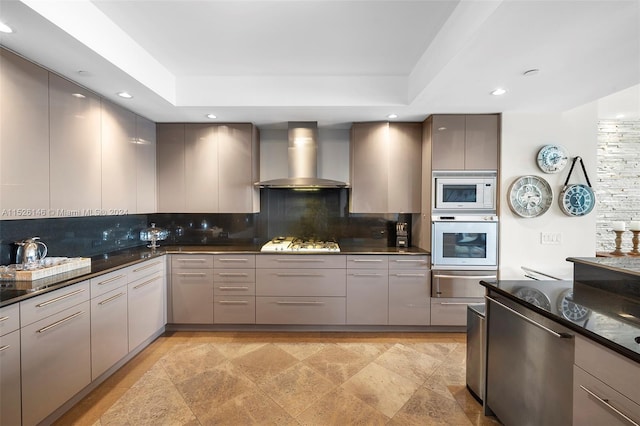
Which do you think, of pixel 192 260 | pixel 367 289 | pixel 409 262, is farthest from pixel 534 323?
pixel 192 260

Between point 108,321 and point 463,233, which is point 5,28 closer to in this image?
point 108,321

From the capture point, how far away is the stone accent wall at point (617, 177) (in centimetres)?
363

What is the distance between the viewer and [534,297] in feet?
4.74

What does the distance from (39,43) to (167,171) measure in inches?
65.0

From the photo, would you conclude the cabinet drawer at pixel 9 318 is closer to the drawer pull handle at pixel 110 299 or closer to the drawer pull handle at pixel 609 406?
the drawer pull handle at pixel 110 299

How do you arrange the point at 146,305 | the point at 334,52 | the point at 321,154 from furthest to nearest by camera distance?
the point at 321,154, the point at 146,305, the point at 334,52

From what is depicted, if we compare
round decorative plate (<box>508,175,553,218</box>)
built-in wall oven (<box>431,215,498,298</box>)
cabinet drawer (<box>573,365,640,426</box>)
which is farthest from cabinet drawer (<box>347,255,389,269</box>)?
cabinet drawer (<box>573,365,640,426</box>)

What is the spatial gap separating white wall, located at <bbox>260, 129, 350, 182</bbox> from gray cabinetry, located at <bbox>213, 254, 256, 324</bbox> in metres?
1.17

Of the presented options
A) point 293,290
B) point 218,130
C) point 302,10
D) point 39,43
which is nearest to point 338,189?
point 293,290

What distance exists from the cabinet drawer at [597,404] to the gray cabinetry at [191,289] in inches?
113

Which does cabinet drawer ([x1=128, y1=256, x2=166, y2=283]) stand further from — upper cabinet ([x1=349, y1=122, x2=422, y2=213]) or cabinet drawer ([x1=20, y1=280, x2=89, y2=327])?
upper cabinet ([x1=349, y1=122, x2=422, y2=213])

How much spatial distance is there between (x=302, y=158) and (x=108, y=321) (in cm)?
231

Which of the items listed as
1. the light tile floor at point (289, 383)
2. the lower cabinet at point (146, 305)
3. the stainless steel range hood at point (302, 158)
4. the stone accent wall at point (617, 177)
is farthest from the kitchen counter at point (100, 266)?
the stone accent wall at point (617, 177)

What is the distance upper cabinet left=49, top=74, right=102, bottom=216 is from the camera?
1.92m
